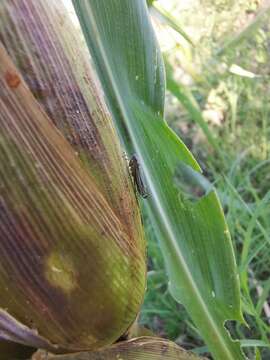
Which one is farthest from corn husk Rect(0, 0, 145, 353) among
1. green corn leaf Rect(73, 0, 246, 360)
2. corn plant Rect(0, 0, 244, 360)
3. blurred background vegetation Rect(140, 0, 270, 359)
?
blurred background vegetation Rect(140, 0, 270, 359)

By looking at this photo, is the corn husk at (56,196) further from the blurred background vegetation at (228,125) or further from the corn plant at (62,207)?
the blurred background vegetation at (228,125)

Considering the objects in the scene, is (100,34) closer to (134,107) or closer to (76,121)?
(134,107)

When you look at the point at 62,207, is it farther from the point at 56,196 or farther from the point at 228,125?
the point at 228,125

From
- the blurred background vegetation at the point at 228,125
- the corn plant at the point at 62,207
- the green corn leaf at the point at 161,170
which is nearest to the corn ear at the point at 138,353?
the corn plant at the point at 62,207

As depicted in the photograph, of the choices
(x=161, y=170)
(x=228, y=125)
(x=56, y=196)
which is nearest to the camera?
(x=56, y=196)

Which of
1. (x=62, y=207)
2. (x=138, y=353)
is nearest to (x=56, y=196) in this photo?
(x=62, y=207)

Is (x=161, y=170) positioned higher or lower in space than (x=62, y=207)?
lower

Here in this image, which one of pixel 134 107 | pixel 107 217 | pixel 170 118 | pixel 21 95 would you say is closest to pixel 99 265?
pixel 107 217
